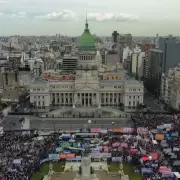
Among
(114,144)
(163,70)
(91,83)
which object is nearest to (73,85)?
(91,83)

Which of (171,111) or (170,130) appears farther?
(171,111)

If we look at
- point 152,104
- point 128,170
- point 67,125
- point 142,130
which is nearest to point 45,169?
point 128,170

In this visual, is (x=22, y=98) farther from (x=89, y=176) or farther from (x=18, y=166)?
(x=89, y=176)

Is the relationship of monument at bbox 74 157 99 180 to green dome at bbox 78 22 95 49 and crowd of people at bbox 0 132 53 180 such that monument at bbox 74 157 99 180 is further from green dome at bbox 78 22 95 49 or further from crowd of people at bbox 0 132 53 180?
green dome at bbox 78 22 95 49

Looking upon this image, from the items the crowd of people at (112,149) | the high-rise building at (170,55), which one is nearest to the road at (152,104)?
the high-rise building at (170,55)

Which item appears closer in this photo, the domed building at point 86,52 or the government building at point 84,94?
the government building at point 84,94

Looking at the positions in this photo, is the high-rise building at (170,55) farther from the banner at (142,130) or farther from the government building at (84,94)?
the banner at (142,130)

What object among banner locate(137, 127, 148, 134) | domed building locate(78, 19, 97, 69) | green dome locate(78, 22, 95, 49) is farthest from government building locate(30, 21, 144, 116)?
banner locate(137, 127, 148, 134)

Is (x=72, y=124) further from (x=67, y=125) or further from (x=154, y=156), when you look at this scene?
(x=154, y=156)
